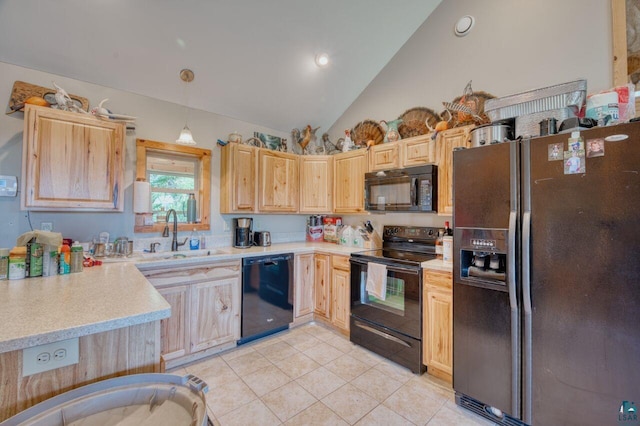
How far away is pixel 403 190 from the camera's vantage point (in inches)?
111

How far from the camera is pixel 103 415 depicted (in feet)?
2.62

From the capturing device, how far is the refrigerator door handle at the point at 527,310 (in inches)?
63.9

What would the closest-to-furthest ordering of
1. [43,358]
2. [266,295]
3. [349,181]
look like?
[43,358], [266,295], [349,181]

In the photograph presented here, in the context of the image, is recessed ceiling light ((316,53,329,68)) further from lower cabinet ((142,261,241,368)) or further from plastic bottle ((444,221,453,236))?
lower cabinet ((142,261,241,368))

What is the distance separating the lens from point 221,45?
8.61 feet

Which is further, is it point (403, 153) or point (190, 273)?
point (403, 153)

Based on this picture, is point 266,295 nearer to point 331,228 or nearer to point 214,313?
point 214,313

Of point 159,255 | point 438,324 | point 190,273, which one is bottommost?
point 438,324

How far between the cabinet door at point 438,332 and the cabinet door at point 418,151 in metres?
1.24

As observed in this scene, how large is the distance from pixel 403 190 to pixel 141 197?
260 cm

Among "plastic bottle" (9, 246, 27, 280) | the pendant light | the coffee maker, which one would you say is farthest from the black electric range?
"plastic bottle" (9, 246, 27, 280)

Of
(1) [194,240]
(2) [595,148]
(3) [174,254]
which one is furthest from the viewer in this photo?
(1) [194,240]

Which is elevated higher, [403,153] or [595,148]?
[403,153]

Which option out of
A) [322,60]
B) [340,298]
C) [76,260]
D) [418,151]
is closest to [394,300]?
[340,298]
